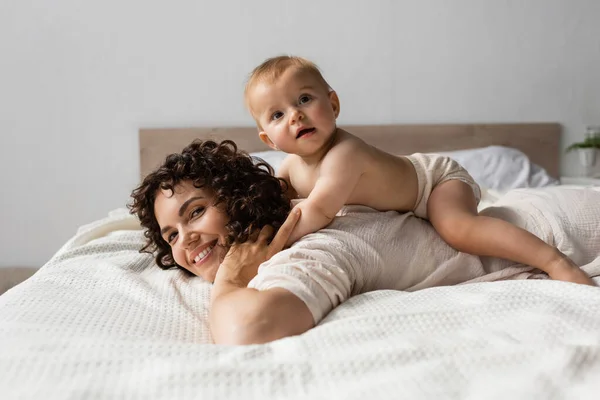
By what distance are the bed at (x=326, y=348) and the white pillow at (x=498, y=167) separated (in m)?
1.57

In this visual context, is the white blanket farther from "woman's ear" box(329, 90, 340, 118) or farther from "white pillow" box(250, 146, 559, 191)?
"white pillow" box(250, 146, 559, 191)

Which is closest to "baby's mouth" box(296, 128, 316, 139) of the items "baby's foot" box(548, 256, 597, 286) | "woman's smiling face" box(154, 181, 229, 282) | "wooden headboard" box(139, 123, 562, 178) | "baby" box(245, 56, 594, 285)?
"baby" box(245, 56, 594, 285)

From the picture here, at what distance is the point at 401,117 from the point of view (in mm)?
3227

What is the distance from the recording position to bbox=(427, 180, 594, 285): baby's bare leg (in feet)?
4.39

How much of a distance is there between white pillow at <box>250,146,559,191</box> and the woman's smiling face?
4.17ft

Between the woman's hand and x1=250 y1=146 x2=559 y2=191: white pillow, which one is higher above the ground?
the woman's hand

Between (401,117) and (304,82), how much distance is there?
186cm

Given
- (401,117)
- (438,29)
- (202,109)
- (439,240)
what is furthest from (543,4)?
(439,240)

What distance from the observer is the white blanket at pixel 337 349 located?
78 cm

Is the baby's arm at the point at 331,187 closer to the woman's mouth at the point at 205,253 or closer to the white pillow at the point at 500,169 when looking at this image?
the woman's mouth at the point at 205,253

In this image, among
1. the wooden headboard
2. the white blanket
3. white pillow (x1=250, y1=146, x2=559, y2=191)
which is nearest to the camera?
the white blanket

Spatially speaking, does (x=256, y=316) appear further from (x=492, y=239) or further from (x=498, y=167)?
(x=498, y=167)

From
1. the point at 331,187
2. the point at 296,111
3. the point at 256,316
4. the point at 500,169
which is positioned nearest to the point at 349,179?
the point at 331,187

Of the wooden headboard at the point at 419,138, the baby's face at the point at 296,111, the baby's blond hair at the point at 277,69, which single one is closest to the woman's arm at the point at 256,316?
the baby's face at the point at 296,111
